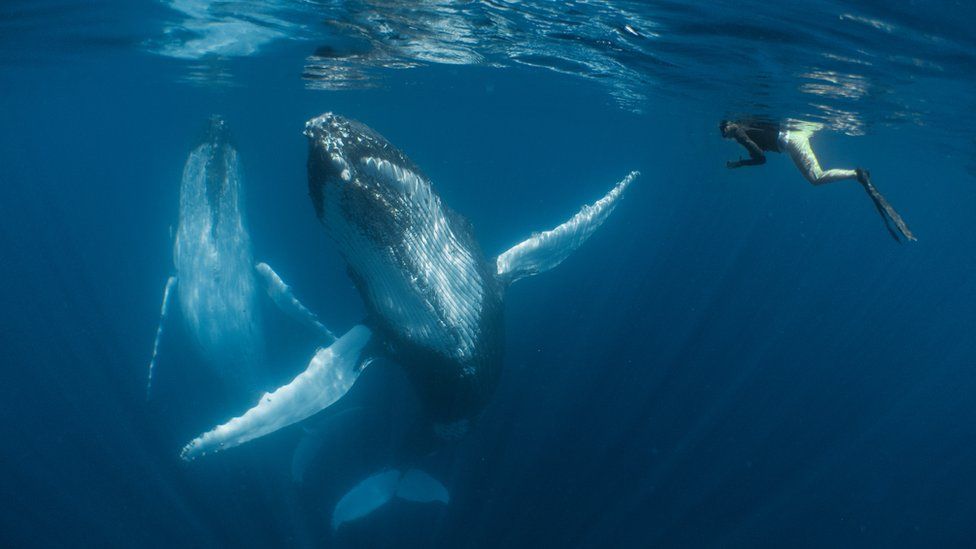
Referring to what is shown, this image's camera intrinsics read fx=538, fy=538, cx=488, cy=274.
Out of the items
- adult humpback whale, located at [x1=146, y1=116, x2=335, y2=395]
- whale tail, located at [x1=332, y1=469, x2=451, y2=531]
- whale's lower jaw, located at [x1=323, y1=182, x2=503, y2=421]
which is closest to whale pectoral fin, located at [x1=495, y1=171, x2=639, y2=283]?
whale's lower jaw, located at [x1=323, y1=182, x2=503, y2=421]

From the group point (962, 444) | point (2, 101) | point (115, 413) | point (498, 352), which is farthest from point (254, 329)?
point (962, 444)

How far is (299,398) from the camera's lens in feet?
23.0

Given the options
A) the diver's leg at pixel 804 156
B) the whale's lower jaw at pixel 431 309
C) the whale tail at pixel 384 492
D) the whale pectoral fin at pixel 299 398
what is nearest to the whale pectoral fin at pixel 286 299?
the whale tail at pixel 384 492

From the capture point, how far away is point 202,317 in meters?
10.4

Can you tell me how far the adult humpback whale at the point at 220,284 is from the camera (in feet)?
34.3

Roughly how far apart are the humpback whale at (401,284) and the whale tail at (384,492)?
2.08 m

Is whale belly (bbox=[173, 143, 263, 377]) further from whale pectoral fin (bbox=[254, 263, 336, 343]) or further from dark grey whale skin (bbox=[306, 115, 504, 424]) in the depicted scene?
dark grey whale skin (bbox=[306, 115, 504, 424])

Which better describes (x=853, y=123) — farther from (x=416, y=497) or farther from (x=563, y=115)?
(x=416, y=497)

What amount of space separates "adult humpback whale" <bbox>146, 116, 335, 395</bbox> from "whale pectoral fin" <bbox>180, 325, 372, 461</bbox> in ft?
9.64

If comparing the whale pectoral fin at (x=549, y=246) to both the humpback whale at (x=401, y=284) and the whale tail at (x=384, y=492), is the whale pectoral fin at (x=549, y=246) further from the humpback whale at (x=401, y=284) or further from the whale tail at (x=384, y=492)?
the whale tail at (x=384, y=492)

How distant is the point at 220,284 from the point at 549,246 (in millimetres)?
6575

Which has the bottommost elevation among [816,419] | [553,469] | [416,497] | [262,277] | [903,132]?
[816,419]

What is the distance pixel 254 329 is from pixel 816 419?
863 inches

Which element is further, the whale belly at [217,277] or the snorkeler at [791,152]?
the whale belly at [217,277]
